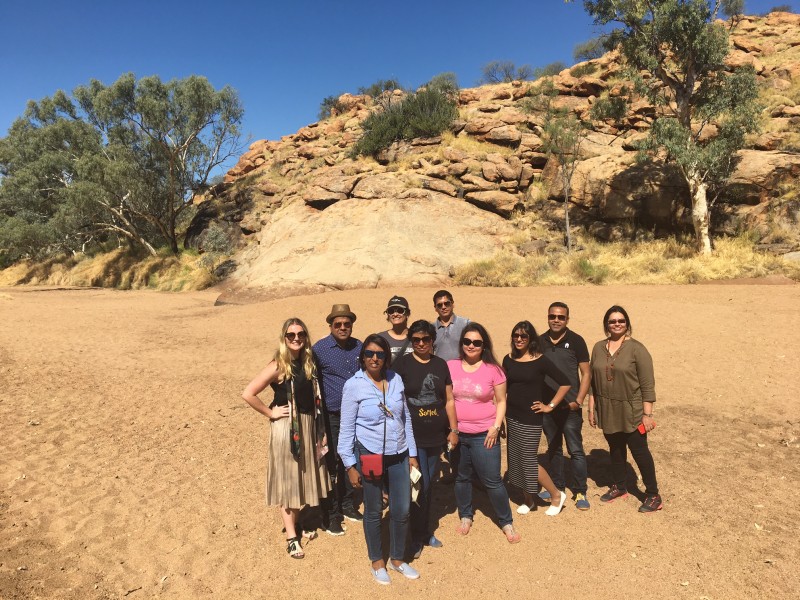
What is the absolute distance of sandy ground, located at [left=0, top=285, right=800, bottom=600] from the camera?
3.45 meters

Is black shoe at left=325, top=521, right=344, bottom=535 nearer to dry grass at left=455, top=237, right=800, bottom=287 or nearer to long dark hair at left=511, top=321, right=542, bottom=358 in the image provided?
long dark hair at left=511, top=321, right=542, bottom=358

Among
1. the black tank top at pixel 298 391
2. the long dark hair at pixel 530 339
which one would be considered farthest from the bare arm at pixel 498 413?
the black tank top at pixel 298 391

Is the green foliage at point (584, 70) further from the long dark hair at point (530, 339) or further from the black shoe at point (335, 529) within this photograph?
the black shoe at point (335, 529)

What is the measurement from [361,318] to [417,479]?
9.16 meters

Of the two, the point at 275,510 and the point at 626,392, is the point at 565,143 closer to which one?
the point at 626,392

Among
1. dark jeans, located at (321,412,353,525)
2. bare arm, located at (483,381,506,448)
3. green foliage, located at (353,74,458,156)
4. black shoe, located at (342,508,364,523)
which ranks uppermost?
green foliage, located at (353,74,458,156)

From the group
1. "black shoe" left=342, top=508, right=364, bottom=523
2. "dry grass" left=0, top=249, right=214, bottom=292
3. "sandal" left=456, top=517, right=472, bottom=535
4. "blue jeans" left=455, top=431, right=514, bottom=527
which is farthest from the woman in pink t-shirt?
"dry grass" left=0, top=249, right=214, bottom=292

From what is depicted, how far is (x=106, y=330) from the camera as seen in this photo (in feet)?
42.0

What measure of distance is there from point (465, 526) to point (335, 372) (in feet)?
5.50

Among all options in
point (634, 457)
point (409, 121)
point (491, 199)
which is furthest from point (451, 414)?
point (409, 121)

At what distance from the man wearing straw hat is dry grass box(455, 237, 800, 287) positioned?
1277cm

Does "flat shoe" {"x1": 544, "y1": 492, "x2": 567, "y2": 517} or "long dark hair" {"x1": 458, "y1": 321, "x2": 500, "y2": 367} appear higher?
"long dark hair" {"x1": 458, "y1": 321, "x2": 500, "y2": 367}

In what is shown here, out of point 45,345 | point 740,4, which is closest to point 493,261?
point 45,345

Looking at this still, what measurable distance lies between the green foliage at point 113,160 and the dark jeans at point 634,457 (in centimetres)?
2827
